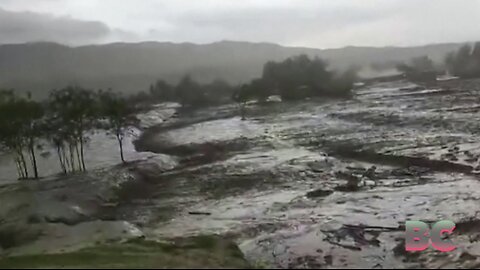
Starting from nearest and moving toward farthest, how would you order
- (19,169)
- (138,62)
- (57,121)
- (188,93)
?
(57,121), (19,169), (138,62), (188,93)

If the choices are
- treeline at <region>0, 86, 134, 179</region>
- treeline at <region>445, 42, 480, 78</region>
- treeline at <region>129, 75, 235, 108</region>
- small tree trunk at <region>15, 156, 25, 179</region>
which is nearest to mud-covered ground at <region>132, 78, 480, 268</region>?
treeline at <region>445, 42, 480, 78</region>

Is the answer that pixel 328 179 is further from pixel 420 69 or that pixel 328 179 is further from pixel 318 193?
pixel 420 69

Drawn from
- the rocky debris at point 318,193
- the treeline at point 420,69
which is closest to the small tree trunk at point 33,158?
the rocky debris at point 318,193

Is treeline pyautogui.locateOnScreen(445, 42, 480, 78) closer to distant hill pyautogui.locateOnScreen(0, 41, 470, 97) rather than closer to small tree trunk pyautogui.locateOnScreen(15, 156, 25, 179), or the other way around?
distant hill pyautogui.locateOnScreen(0, 41, 470, 97)

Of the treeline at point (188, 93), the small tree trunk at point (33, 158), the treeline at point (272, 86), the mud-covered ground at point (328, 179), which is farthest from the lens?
the treeline at point (272, 86)

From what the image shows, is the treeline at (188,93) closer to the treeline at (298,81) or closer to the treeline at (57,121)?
the treeline at (298,81)

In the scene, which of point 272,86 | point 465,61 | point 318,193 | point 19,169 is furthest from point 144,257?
point 465,61

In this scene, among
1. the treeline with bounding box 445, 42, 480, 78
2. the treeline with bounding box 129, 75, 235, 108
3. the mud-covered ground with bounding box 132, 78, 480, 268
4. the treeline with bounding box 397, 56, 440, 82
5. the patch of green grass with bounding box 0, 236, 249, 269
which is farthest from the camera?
the treeline with bounding box 445, 42, 480, 78
